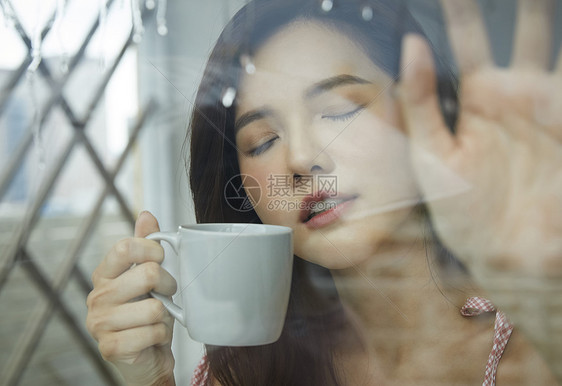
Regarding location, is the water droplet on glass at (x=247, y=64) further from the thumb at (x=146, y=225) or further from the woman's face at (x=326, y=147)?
the thumb at (x=146, y=225)

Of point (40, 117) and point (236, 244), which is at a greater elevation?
point (40, 117)

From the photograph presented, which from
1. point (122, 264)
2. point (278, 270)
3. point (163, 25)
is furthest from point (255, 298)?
point (163, 25)

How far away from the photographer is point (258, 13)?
1.16 ft

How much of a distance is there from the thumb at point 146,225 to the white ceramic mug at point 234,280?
3 cm

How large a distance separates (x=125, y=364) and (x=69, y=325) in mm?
66

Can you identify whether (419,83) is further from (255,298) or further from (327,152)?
(255,298)

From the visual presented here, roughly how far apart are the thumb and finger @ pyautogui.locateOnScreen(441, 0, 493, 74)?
25cm

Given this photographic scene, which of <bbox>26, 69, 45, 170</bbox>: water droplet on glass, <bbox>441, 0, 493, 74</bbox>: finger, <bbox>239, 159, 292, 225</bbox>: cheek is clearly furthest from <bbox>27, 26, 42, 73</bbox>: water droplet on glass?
<bbox>441, 0, 493, 74</bbox>: finger

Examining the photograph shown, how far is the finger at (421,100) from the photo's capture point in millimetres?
303

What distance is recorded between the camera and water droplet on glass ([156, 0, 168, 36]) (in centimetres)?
39

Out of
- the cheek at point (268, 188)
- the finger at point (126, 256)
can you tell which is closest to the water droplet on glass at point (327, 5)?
the cheek at point (268, 188)

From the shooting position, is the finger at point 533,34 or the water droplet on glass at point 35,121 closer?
the finger at point 533,34

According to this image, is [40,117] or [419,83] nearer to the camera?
[419,83]

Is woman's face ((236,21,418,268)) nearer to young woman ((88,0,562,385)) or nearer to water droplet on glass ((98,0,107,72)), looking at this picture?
young woman ((88,0,562,385))
